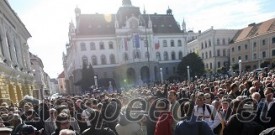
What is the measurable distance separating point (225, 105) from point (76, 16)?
62.8 meters

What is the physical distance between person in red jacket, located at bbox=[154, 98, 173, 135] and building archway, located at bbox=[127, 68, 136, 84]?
5497 cm

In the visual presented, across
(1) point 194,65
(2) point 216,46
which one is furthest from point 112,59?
(2) point 216,46

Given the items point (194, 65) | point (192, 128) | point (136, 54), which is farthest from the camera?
point (136, 54)

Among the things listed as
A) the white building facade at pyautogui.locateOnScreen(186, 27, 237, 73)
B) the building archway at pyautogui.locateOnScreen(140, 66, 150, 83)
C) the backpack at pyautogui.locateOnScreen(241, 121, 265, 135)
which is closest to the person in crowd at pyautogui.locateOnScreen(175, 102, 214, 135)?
the backpack at pyautogui.locateOnScreen(241, 121, 265, 135)

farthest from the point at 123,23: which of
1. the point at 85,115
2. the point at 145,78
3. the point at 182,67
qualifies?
the point at 85,115

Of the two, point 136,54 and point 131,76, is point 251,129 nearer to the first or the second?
point 131,76

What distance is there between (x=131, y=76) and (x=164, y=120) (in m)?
55.9

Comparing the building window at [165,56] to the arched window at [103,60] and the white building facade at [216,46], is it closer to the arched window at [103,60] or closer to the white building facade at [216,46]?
the white building facade at [216,46]

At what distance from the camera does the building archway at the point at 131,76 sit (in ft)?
200

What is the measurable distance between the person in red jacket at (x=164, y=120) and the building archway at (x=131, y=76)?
55.0 meters

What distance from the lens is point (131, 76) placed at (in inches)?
2421

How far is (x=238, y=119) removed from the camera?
4359 millimetres

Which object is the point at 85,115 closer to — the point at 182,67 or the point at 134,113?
the point at 134,113

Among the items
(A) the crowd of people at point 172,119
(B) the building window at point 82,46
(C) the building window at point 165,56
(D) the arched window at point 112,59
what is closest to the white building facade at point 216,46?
(C) the building window at point 165,56
